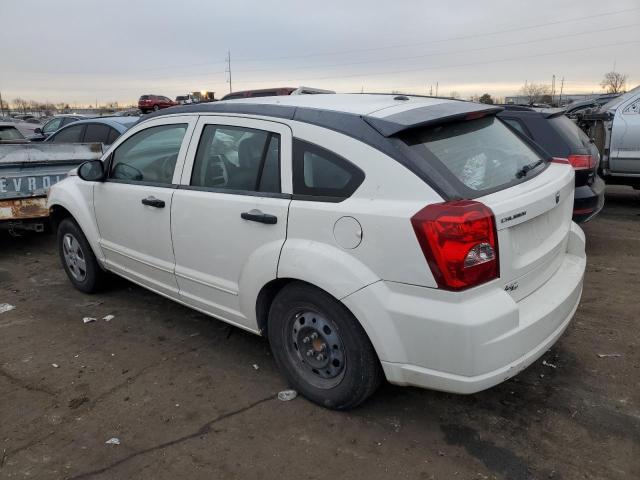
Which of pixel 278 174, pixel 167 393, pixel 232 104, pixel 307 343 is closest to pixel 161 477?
pixel 167 393

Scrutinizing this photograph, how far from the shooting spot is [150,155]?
404cm

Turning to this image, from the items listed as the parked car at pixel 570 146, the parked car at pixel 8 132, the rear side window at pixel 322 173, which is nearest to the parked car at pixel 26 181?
the parked car at pixel 8 132

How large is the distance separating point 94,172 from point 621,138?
7311 millimetres


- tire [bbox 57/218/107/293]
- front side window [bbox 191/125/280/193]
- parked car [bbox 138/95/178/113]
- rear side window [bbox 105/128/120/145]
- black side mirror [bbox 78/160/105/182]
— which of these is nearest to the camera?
front side window [bbox 191/125/280/193]

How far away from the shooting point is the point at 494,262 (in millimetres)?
2439

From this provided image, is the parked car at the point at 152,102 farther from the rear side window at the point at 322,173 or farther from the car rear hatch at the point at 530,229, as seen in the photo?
the car rear hatch at the point at 530,229

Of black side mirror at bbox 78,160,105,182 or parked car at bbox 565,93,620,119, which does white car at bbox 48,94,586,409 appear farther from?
parked car at bbox 565,93,620,119

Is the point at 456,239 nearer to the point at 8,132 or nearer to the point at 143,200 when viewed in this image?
the point at 143,200

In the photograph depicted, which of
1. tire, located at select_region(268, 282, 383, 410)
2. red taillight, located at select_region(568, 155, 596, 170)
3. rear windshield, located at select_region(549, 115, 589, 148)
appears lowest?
tire, located at select_region(268, 282, 383, 410)

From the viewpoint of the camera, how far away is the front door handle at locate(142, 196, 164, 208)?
3.69 metres

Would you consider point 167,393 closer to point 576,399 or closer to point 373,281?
point 373,281

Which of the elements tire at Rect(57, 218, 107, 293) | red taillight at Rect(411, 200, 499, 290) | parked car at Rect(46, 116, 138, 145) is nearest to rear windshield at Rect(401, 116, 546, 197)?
red taillight at Rect(411, 200, 499, 290)

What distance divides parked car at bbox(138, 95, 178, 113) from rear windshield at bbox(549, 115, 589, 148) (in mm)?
34190

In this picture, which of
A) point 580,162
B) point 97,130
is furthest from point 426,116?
point 97,130
